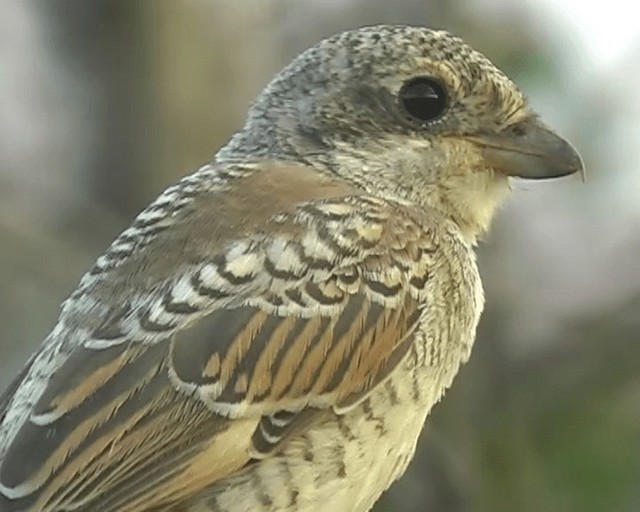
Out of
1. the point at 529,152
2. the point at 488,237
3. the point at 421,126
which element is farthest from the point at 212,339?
the point at 488,237

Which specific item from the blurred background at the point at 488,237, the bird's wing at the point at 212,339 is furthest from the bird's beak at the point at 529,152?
the blurred background at the point at 488,237

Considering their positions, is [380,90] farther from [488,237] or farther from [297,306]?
[488,237]

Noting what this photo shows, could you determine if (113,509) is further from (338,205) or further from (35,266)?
(35,266)

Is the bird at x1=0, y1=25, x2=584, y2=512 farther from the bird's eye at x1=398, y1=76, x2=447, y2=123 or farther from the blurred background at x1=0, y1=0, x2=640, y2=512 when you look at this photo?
the blurred background at x1=0, y1=0, x2=640, y2=512

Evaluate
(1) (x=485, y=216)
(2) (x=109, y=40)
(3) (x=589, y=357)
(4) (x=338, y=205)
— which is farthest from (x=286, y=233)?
(2) (x=109, y=40)

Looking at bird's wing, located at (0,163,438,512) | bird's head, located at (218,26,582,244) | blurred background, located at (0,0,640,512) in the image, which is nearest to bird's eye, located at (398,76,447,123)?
bird's head, located at (218,26,582,244)

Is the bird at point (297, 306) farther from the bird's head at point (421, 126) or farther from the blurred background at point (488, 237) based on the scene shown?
the blurred background at point (488, 237)

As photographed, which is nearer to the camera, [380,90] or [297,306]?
[297,306]
